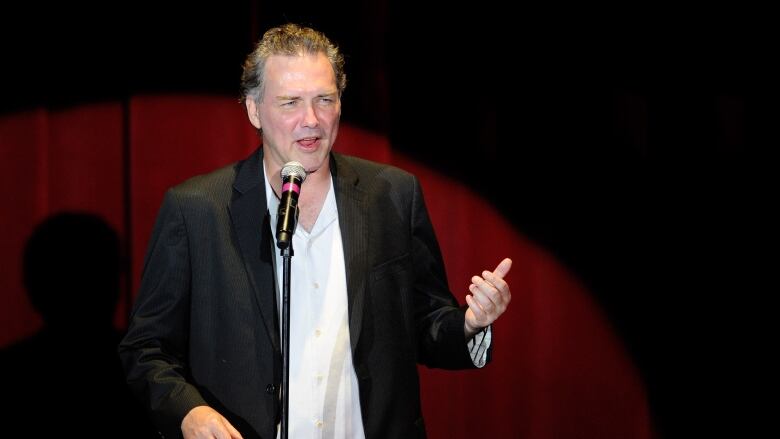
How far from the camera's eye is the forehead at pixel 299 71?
7.16 feet

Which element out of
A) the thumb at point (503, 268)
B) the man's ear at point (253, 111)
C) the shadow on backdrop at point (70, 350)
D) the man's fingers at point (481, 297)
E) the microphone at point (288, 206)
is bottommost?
the shadow on backdrop at point (70, 350)

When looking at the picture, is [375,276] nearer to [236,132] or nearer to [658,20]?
[236,132]

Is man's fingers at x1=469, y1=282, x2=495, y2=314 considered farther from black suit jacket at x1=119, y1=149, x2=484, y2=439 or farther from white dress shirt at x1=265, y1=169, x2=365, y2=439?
white dress shirt at x1=265, y1=169, x2=365, y2=439

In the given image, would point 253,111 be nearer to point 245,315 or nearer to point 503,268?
point 245,315

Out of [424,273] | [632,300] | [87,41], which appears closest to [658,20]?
[632,300]

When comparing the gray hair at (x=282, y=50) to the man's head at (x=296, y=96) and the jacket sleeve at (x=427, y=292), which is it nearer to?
the man's head at (x=296, y=96)

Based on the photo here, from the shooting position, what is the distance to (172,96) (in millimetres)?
2990

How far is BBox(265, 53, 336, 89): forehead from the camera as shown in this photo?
218 centimetres

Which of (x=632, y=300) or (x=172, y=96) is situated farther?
(x=632, y=300)

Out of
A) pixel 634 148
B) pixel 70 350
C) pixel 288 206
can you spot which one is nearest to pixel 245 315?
pixel 288 206

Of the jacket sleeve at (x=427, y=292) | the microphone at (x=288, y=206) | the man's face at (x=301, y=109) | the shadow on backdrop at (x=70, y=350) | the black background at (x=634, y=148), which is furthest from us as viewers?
the black background at (x=634, y=148)

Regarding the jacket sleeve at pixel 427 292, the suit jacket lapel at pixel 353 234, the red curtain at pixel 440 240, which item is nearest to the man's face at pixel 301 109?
the suit jacket lapel at pixel 353 234

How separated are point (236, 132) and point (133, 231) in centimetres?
53

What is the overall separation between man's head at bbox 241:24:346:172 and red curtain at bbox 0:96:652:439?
33.0 inches
